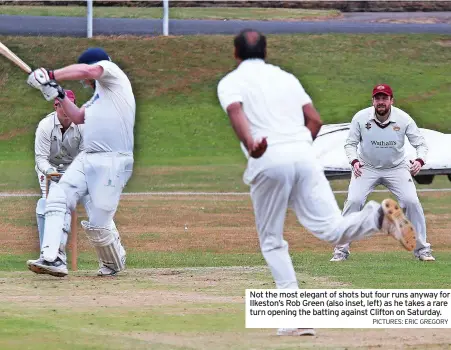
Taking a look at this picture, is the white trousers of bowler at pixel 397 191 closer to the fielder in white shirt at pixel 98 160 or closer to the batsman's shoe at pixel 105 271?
the batsman's shoe at pixel 105 271

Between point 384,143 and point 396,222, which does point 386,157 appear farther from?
point 396,222

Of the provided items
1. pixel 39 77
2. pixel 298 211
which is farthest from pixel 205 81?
pixel 298 211

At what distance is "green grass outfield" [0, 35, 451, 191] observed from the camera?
32.1 m

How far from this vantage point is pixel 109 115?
41.1 feet

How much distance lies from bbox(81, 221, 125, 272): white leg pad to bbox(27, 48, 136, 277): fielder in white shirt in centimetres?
2

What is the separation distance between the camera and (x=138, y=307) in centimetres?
1068

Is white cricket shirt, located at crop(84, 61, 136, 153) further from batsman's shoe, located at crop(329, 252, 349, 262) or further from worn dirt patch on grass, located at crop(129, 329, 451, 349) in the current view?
batsman's shoe, located at crop(329, 252, 349, 262)

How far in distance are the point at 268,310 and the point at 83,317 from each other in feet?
4.72

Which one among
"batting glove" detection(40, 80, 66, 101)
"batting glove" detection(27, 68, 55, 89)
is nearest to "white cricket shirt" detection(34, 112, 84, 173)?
"batting glove" detection(40, 80, 66, 101)

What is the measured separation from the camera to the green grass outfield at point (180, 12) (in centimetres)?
4003

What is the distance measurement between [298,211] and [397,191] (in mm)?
6113

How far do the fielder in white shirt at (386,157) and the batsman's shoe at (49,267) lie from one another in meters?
4.06

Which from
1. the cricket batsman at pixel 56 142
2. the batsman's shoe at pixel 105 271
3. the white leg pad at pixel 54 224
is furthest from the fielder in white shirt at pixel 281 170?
the cricket batsman at pixel 56 142

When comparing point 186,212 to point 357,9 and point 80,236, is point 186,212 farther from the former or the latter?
point 357,9
